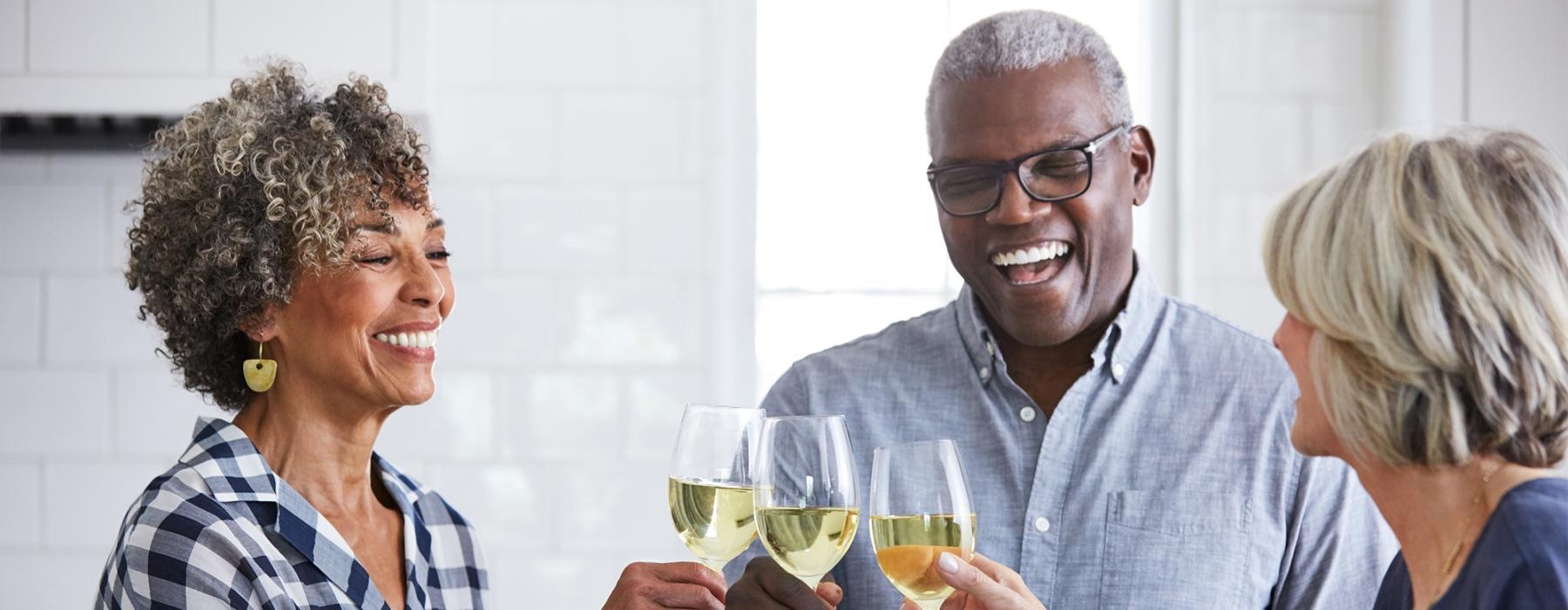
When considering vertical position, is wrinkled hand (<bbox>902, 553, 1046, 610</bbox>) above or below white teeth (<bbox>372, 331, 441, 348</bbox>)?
below

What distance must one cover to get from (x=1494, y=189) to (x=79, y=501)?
251 centimetres

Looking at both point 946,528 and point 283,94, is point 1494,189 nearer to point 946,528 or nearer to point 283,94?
point 946,528

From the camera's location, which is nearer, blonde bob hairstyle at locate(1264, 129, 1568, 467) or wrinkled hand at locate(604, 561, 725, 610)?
blonde bob hairstyle at locate(1264, 129, 1568, 467)

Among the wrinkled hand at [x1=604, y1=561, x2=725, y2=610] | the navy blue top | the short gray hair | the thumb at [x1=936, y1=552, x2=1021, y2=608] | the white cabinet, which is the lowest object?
the wrinkled hand at [x1=604, y1=561, x2=725, y2=610]

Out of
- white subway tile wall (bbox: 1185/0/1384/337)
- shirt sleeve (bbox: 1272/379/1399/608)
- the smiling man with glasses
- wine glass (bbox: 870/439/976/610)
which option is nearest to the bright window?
white subway tile wall (bbox: 1185/0/1384/337)

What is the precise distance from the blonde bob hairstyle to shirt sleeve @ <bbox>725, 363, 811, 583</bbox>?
2.66 feet

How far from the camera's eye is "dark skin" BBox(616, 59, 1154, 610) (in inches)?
70.2

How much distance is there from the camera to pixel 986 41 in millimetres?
1838

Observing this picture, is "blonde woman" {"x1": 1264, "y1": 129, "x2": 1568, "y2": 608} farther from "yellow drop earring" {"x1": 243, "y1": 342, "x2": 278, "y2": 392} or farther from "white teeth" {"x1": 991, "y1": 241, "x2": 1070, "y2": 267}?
"yellow drop earring" {"x1": 243, "y1": 342, "x2": 278, "y2": 392}

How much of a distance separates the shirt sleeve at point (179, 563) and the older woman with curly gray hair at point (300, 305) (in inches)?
1.5

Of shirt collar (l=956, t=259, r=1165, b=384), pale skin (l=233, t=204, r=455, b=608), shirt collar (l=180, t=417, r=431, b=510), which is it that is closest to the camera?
shirt collar (l=180, t=417, r=431, b=510)

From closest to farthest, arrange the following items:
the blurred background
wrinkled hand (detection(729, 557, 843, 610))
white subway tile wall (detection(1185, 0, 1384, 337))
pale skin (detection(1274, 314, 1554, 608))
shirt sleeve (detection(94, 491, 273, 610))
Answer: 1. pale skin (detection(1274, 314, 1554, 608))
2. wrinkled hand (detection(729, 557, 843, 610))
3. shirt sleeve (detection(94, 491, 273, 610))
4. the blurred background
5. white subway tile wall (detection(1185, 0, 1384, 337))

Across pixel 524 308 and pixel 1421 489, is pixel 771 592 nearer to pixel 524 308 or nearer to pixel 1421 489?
pixel 1421 489

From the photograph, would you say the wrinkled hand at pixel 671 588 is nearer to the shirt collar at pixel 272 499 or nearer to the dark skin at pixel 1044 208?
the shirt collar at pixel 272 499
